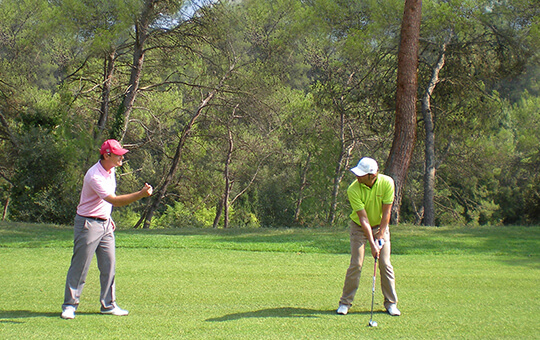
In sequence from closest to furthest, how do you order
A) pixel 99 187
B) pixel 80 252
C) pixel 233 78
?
pixel 99 187, pixel 80 252, pixel 233 78

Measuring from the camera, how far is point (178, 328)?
5.52 m

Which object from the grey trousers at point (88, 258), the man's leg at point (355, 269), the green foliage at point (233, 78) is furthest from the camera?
the green foliage at point (233, 78)

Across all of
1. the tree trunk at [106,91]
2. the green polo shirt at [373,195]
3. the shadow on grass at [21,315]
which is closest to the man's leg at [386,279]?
the green polo shirt at [373,195]

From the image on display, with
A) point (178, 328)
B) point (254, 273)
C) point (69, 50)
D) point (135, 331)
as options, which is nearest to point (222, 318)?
point (178, 328)

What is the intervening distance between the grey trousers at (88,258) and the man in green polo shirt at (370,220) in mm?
2612

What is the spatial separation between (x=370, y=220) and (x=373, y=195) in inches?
12.2

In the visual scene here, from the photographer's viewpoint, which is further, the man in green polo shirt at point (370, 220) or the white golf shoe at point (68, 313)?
the man in green polo shirt at point (370, 220)

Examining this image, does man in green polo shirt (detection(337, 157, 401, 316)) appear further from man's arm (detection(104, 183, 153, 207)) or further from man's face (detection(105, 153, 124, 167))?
man's face (detection(105, 153, 124, 167))

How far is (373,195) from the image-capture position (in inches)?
244

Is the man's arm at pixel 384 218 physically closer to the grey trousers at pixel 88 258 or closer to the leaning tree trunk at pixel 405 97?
the grey trousers at pixel 88 258

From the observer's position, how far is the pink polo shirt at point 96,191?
5.80m

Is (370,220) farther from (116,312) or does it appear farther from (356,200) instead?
(116,312)

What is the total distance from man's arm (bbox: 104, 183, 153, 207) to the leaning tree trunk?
11368 mm

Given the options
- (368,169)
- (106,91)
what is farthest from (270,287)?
(106,91)
